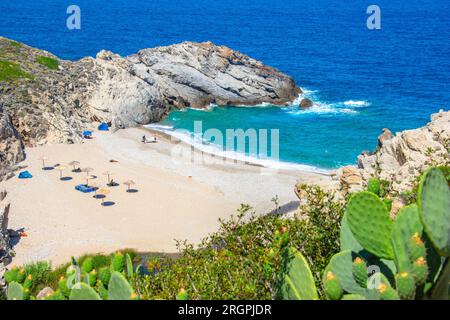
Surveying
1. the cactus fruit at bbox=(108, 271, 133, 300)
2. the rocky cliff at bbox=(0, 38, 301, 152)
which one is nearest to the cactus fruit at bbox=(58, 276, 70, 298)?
the cactus fruit at bbox=(108, 271, 133, 300)

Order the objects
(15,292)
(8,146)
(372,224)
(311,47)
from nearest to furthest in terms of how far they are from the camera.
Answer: (372,224)
(15,292)
(8,146)
(311,47)

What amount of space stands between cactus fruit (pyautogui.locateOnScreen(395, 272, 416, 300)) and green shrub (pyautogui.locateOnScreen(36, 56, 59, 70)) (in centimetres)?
5507

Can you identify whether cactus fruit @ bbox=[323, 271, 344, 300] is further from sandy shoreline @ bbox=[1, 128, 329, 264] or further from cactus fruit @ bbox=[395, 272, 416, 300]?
sandy shoreline @ bbox=[1, 128, 329, 264]

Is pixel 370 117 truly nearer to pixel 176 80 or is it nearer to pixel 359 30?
pixel 176 80

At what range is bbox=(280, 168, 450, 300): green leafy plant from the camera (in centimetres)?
531

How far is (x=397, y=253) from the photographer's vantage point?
590 centimetres

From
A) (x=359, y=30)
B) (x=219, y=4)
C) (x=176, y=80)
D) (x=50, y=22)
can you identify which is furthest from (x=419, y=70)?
(x=219, y=4)

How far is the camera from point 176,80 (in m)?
61.7

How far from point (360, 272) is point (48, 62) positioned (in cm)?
5577

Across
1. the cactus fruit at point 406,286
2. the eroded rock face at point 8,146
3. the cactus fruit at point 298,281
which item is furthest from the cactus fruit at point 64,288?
the eroded rock face at point 8,146

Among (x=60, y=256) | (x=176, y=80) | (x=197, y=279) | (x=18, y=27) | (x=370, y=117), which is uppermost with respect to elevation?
(x=18, y=27)

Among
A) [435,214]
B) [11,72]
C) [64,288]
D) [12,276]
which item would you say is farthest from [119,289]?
[11,72]

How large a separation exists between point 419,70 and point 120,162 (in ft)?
194

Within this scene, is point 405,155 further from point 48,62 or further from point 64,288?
point 48,62
